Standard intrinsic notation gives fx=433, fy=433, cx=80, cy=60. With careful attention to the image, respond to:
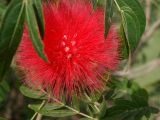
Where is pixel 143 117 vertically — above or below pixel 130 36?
below

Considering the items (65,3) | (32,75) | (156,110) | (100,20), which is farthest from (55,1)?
(156,110)

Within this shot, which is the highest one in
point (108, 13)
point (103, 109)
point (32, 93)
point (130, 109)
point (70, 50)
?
point (108, 13)

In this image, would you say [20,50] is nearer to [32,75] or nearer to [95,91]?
[32,75]

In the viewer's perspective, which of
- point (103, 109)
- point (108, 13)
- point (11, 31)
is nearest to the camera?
point (11, 31)

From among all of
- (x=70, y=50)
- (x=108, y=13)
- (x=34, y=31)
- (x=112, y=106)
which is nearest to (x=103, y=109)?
(x=112, y=106)

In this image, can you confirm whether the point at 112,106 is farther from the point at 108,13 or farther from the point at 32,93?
the point at 108,13

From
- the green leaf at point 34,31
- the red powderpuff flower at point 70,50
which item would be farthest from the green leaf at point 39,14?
the red powderpuff flower at point 70,50

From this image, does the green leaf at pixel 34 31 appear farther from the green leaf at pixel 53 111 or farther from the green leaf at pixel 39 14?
the green leaf at pixel 53 111
